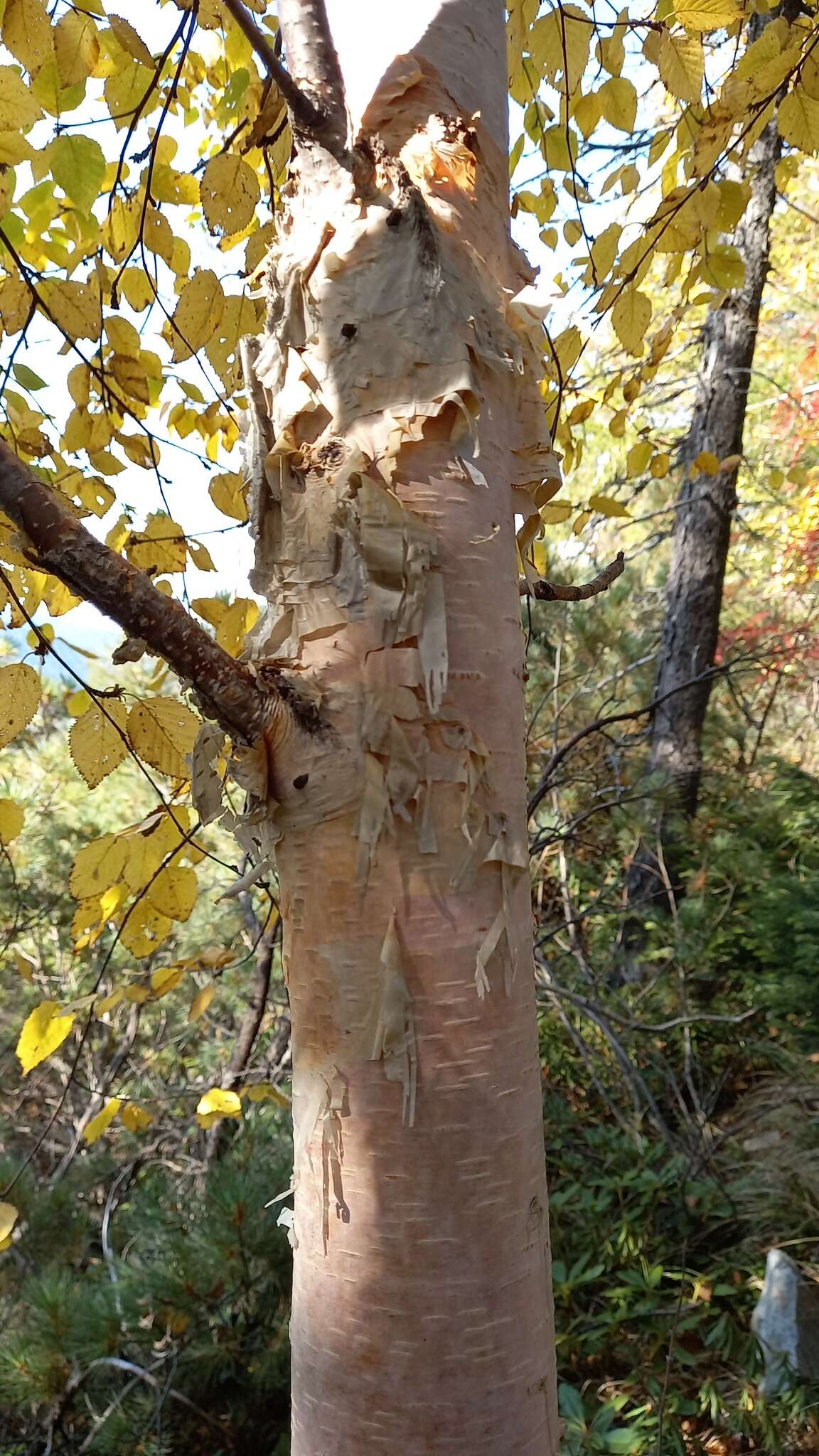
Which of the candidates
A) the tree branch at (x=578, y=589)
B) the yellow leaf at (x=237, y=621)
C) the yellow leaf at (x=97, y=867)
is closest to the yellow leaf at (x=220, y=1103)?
the yellow leaf at (x=97, y=867)

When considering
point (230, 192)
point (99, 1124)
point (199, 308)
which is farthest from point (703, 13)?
point (99, 1124)

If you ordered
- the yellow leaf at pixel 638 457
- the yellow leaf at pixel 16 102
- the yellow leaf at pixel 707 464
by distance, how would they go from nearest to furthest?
the yellow leaf at pixel 16 102 → the yellow leaf at pixel 638 457 → the yellow leaf at pixel 707 464

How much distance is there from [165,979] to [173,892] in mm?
318

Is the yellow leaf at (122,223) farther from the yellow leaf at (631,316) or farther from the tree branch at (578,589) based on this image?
A: the tree branch at (578,589)

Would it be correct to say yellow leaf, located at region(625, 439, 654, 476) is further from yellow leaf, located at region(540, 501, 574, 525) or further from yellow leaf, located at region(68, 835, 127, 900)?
yellow leaf, located at region(68, 835, 127, 900)

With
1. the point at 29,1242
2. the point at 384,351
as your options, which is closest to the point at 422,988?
the point at 384,351

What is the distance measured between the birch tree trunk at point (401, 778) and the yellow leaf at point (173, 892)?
2.07 feet

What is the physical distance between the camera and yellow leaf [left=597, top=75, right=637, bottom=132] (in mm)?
1355

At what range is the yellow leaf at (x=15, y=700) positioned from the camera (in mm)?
966

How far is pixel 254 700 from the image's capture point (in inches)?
22.8

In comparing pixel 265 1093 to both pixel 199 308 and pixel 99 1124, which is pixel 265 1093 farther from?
pixel 199 308

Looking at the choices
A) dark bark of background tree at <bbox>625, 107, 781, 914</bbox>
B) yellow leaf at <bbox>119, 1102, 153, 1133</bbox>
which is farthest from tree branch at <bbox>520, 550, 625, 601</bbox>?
dark bark of background tree at <bbox>625, 107, 781, 914</bbox>

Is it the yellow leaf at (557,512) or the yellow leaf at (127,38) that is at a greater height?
the yellow leaf at (127,38)

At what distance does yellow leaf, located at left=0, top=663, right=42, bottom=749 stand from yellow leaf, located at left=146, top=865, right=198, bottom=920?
0.34 meters
